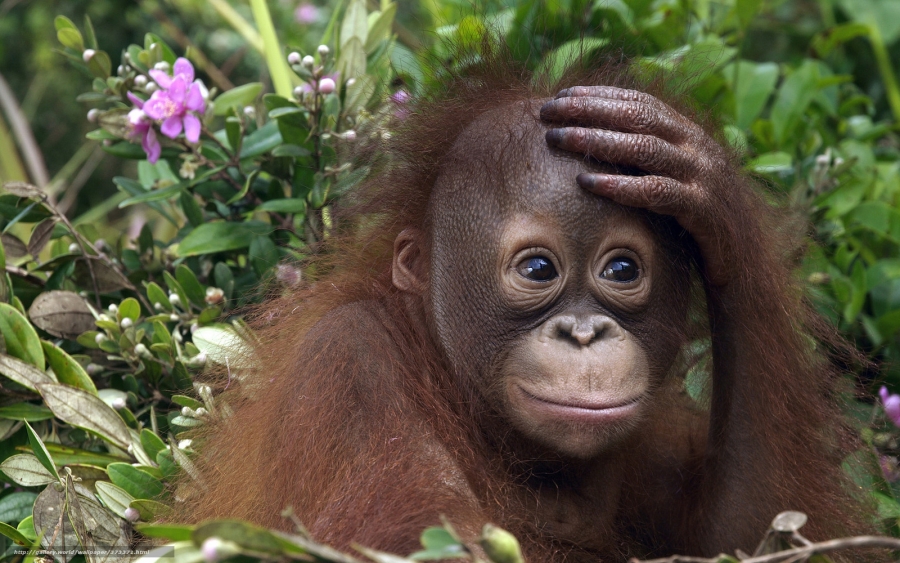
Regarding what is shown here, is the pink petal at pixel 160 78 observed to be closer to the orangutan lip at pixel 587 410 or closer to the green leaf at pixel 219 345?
the green leaf at pixel 219 345

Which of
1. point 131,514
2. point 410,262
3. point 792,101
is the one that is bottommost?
point 131,514

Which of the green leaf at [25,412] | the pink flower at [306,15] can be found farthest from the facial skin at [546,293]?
the pink flower at [306,15]

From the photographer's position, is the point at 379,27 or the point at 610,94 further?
the point at 379,27

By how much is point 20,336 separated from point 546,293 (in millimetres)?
1503

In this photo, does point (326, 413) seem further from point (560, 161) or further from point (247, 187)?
point (247, 187)

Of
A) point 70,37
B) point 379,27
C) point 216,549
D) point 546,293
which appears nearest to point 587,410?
point 546,293

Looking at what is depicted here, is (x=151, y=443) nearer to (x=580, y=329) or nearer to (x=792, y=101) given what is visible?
(x=580, y=329)

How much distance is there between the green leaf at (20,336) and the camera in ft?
8.95

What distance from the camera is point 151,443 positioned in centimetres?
268

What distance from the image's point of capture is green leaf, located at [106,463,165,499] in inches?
101

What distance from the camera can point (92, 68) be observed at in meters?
3.21

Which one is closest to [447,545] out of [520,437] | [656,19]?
[520,437]

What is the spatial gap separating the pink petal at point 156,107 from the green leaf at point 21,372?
0.84 meters

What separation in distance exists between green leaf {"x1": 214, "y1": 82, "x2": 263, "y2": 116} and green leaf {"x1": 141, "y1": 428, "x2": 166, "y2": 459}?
1.18 metres
